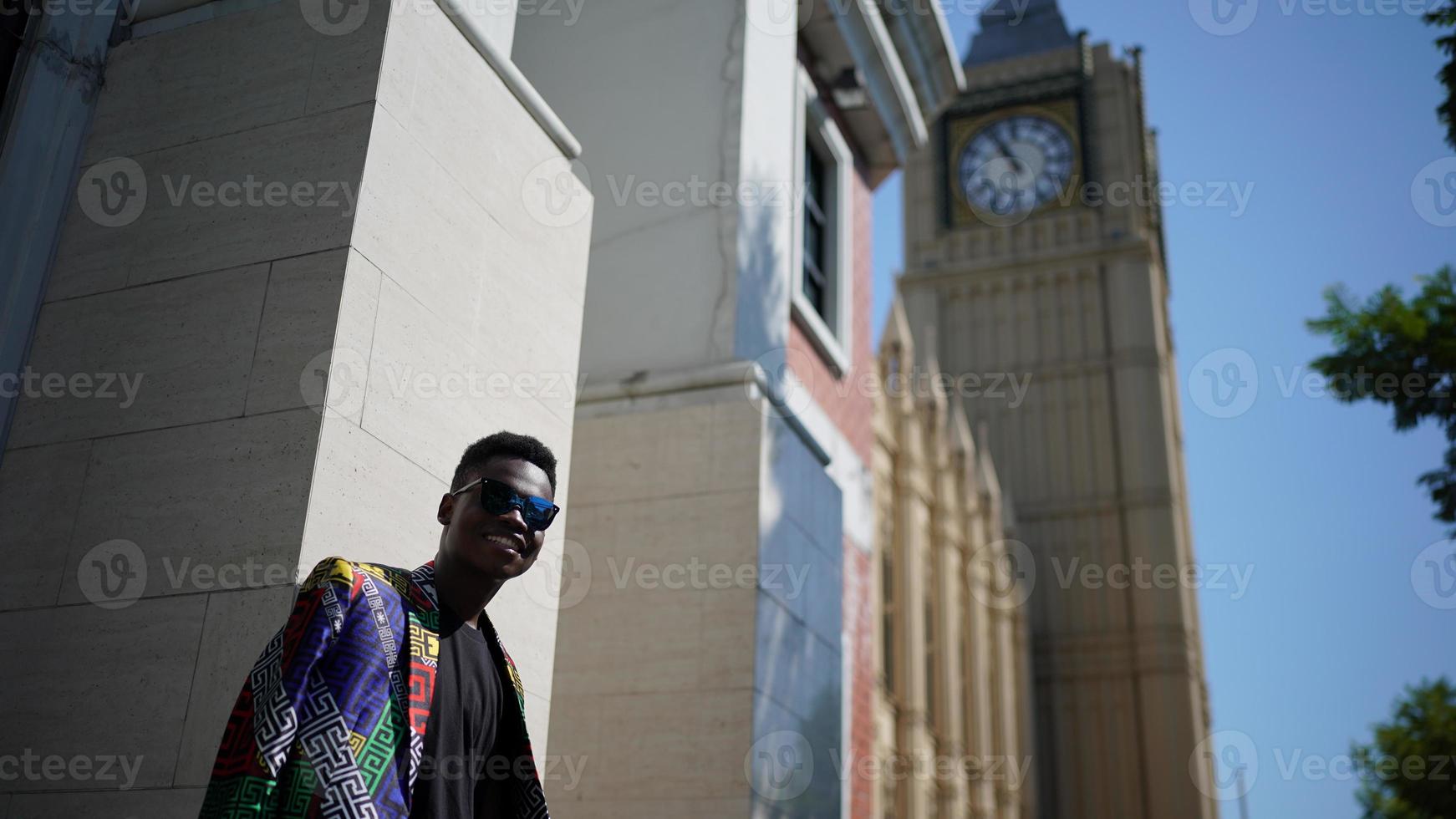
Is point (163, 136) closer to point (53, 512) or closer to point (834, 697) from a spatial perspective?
point (53, 512)

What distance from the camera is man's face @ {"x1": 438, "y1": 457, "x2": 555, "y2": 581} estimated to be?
9.49ft

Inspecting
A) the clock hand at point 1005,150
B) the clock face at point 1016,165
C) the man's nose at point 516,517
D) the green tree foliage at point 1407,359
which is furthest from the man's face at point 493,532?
the clock hand at point 1005,150

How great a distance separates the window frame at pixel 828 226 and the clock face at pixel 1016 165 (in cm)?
3718

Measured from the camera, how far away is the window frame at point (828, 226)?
29.1ft

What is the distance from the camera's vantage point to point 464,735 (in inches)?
110

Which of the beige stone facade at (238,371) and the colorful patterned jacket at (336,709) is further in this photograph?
the beige stone facade at (238,371)

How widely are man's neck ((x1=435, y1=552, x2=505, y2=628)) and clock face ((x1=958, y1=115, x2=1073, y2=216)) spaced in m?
45.3

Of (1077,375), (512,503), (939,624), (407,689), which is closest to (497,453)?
(512,503)

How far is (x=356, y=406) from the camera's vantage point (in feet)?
12.9

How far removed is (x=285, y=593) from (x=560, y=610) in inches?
135

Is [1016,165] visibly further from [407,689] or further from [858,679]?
[407,689]

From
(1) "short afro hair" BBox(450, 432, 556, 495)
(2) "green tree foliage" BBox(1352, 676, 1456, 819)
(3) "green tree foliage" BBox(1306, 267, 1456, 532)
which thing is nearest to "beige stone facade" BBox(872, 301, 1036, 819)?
(2) "green tree foliage" BBox(1352, 676, 1456, 819)

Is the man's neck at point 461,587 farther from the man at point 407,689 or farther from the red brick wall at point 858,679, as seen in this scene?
the red brick wall at point 858,679

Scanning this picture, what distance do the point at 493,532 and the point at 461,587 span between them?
0.14 meters
